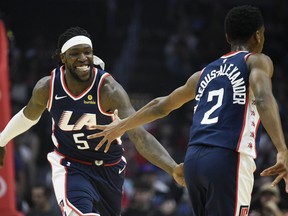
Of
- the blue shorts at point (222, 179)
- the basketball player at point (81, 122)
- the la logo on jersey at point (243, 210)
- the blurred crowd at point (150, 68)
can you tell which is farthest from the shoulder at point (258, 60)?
the blurred crowd at point (150, 68)

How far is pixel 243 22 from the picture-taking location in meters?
5.14

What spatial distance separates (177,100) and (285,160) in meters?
1.04

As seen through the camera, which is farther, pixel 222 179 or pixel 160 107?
pixel 160 107

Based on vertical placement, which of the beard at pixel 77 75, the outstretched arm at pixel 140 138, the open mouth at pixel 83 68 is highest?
the open mouth at pixel 83 68

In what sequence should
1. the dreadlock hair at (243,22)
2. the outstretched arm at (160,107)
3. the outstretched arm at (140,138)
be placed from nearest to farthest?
the dreadlock hair at (243,22) → the outstretched arm at (160,107) → the outstretched arm at (140,138)

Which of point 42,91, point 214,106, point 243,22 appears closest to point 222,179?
point 214,106

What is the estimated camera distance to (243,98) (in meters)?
5.00

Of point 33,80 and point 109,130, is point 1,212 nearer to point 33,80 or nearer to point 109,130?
point 109,130

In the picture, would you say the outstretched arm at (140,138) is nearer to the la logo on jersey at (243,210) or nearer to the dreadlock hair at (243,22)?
the la logo on jersey at (243,210)

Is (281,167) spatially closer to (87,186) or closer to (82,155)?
(87,186)

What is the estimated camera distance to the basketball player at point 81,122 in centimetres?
661

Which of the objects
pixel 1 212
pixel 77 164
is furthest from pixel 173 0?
pixel 77 164

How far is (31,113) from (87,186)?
95 cm

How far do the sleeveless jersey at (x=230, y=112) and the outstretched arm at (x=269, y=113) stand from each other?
0.17 m
